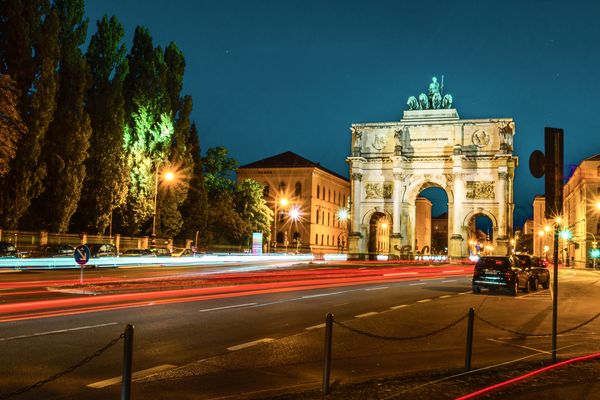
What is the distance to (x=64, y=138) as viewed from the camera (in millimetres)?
44812

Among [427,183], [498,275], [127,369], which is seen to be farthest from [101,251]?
[427,183]

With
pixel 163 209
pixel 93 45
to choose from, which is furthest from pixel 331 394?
pixel 163 209

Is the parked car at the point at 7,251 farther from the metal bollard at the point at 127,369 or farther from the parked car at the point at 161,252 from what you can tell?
the metal bollard at the point at 127,369

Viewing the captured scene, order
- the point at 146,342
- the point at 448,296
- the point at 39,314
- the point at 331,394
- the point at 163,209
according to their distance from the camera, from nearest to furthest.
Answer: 1. the point at 331,394
2. the point at 146,342
3. the point at 39,314
4. the point at 448,296
5. the point at 163,209

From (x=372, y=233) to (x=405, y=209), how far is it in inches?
342

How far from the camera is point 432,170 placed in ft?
260

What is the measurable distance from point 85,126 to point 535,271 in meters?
31.3

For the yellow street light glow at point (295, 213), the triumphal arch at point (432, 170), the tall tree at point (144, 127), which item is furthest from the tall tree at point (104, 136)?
the triumphal arch at point (432, 170)

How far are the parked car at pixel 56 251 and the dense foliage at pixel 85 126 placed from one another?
14.4ft

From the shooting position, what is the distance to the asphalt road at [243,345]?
27.7ft

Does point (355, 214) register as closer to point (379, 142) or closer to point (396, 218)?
point (396, 218)

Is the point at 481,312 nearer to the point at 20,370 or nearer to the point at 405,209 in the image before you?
the point at 20,370

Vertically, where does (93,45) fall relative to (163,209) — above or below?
above

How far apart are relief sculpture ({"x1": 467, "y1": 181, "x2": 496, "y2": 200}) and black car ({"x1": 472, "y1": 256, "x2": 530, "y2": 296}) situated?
51897mm
